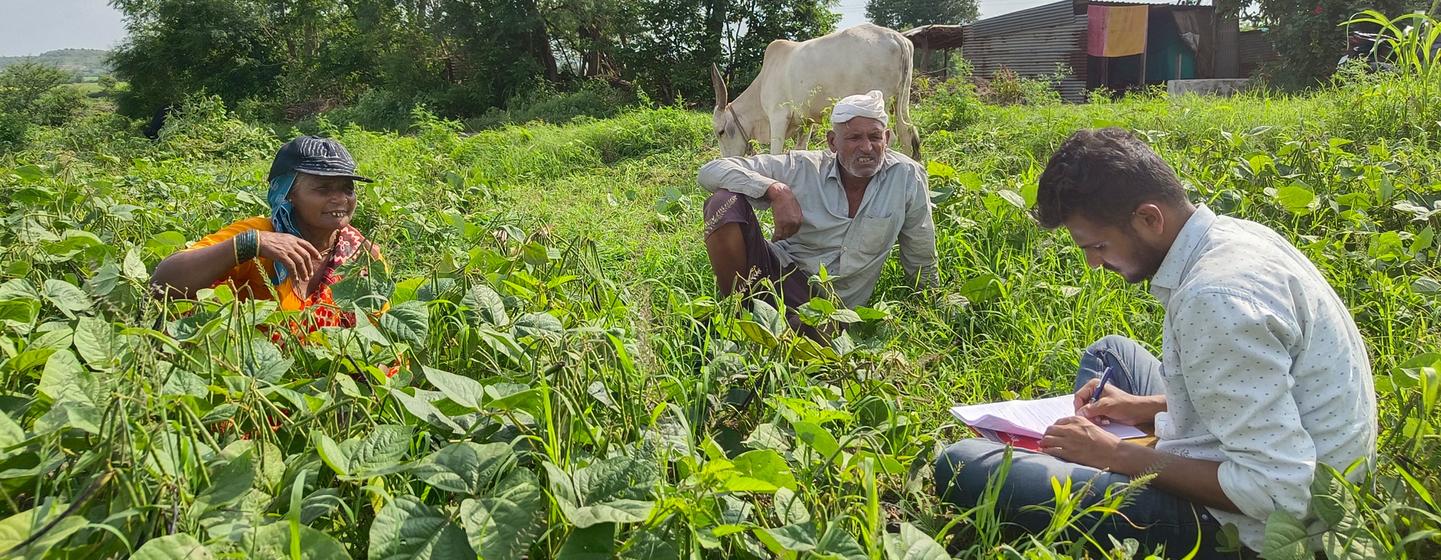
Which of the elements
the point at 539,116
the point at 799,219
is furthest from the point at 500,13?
the point at 799,219

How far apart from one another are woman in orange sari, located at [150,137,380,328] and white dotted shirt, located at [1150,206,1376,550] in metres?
1.59

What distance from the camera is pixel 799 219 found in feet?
10.1

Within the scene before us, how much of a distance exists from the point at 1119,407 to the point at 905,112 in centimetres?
505

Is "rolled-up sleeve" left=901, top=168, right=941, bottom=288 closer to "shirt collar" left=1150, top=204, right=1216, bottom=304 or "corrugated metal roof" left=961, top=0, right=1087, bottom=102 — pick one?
"shirt collar" left=1150, top=204, right=1216, bottom=304

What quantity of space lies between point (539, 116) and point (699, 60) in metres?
3.98

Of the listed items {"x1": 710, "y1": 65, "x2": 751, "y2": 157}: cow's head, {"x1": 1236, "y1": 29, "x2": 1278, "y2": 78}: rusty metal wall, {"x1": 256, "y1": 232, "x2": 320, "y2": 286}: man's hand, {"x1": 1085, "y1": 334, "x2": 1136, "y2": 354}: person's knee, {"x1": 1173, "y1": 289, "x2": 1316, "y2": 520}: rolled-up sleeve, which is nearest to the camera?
{"x1": 1173, "y1": 289, "x2": 1316, "y2": 520}: rolled-up sleeve

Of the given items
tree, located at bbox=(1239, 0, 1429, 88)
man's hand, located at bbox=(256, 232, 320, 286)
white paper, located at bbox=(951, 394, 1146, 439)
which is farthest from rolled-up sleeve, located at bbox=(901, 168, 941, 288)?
tree, located at bbox=(1239, 0, 1429, 88)

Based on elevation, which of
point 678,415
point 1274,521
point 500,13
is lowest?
point 1274,521

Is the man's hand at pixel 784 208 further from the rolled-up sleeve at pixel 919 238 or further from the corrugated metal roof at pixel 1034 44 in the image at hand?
the corrugated metal roof at pixel 1034 44

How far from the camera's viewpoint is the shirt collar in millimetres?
1591

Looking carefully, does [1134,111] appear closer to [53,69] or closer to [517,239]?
[517,239]

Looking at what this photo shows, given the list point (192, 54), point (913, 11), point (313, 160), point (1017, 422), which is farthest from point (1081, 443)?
point (913, 11)

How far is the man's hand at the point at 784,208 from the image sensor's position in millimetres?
3061

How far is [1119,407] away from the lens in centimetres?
197
